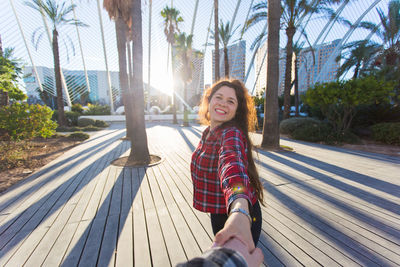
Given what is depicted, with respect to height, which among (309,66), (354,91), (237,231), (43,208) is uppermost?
(309,66)

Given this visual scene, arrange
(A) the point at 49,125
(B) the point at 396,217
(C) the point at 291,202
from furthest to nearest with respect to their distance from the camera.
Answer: (A) the point at 49,125, (C) the point at 291,202, (B) the point at 396,217

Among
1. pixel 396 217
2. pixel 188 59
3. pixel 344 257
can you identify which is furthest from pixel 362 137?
pixel 188 59

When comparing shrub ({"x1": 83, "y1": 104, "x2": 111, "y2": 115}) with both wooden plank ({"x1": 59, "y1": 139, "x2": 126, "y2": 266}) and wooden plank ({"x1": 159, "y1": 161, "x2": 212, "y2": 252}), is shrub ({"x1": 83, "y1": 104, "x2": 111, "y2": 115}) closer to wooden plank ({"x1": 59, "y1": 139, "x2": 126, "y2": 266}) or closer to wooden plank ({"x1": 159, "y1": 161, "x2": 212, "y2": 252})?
wooden plank ({"x1": 59, "y1": 139, "x2": 126, "y2": 266})

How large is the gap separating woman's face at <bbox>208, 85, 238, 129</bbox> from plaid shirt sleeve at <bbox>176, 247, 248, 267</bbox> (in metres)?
0.93

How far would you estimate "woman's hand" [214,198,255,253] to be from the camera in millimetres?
570

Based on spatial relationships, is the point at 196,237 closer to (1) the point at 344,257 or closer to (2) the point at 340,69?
(1) the point at 344,257

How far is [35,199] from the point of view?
3189 millimetres

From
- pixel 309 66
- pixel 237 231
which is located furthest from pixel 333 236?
pixel 309 66

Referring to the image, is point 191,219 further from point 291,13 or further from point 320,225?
point 291,13

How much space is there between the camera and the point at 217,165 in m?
1.26

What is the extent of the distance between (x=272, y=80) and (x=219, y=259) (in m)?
7.02

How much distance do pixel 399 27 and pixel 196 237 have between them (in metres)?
22.4

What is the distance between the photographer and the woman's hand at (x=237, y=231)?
570 millimetres

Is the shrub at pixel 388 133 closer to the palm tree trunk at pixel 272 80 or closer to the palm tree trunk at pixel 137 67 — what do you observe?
the palm tree trunk at pixel 272 80
